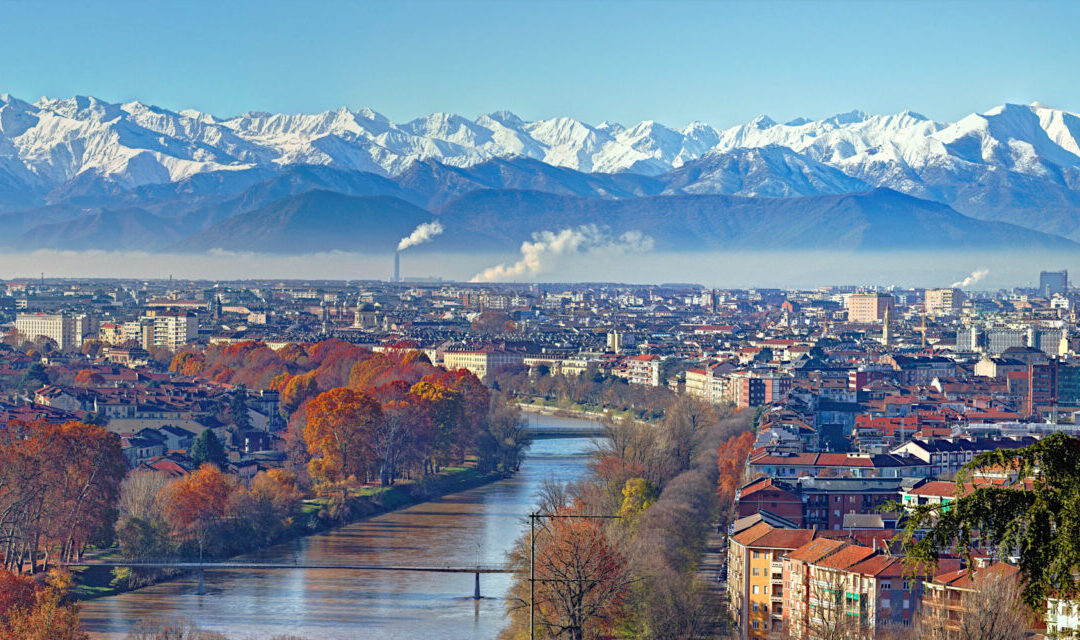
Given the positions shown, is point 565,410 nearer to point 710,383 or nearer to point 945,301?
point 710,383

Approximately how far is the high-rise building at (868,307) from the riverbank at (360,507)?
228 ft

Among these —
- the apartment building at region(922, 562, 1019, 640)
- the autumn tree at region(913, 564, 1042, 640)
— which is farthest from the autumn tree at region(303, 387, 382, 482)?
the autumn tree at region(913, 564, 1042, 640)

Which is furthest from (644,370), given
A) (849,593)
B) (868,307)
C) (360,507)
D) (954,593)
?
(868,307)

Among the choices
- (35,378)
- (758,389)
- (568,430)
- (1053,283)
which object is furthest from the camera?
(1053,283)

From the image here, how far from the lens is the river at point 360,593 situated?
21.3 meters

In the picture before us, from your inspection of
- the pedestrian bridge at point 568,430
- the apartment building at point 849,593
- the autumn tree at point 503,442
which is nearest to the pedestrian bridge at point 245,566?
the apartment building at point 849,593

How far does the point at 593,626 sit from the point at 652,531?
4968 millimetres

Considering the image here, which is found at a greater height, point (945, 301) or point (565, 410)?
point (945, 301)

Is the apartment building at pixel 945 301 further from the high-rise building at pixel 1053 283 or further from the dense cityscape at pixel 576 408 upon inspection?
the high-rise building at pixel 1053 283

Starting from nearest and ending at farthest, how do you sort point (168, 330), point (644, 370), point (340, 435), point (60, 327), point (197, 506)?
point (197, 506), point (340, 435), point (644, 370), point (168, 330), point (60, 327)

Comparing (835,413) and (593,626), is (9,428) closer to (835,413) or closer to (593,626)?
(593,626)

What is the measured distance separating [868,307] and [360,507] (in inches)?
3049

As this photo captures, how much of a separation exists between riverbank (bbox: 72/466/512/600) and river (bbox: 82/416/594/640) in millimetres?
282

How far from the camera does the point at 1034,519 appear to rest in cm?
757
